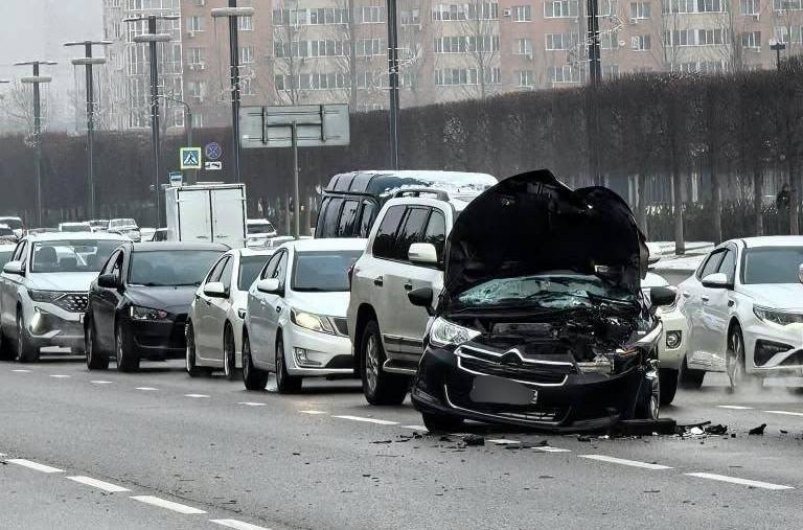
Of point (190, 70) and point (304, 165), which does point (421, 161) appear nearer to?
point (304, 165)

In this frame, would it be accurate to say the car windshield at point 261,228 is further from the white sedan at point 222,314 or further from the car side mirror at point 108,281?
the white sedan at point 222,314

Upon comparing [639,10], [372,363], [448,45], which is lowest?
[372,363]

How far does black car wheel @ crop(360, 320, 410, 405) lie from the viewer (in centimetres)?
1966

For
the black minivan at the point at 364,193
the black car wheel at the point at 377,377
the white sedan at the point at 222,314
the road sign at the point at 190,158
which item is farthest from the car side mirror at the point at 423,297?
the road sign at the point at 190,158

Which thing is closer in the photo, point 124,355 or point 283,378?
point 283,378

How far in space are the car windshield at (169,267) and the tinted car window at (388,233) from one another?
8.14m

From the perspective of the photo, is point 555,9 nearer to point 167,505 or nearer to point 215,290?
point 215,290

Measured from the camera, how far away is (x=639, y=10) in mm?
154625

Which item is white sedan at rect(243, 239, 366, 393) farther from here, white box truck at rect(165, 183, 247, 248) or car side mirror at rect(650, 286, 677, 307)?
white box truck at rect(165, 183, 247, 248)

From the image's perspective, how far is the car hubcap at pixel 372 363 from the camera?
1980 cm

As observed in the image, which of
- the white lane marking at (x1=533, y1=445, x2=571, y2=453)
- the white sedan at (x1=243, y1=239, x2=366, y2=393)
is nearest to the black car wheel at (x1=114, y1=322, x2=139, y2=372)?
the white sedan at (x1=243, y1=239, x2=366, y2=393)

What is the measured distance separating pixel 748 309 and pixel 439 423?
559 cm

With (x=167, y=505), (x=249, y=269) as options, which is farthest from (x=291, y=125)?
(x=167, y=505)

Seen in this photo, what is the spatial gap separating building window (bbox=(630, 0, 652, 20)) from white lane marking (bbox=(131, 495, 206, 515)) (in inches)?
5583
